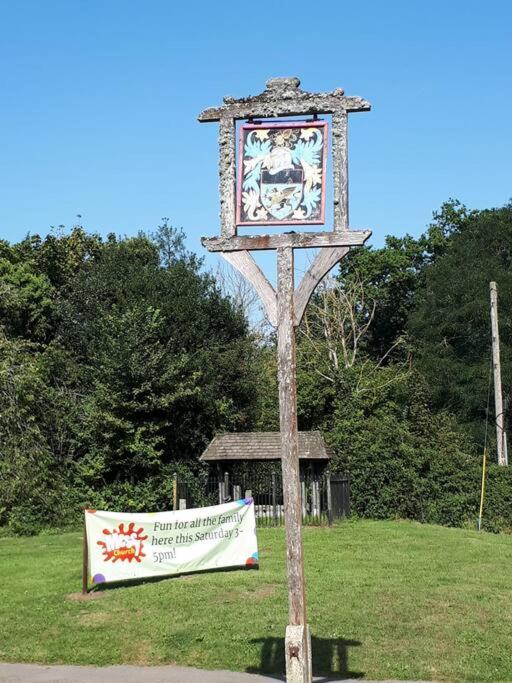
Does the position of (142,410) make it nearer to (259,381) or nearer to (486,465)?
(259,381)

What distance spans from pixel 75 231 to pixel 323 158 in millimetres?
37157

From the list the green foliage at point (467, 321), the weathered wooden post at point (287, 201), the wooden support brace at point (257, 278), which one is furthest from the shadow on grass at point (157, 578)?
the green foliage at point (467, 321)

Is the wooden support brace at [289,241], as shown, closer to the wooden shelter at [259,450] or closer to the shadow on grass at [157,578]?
the shadow on grass at [157,578]

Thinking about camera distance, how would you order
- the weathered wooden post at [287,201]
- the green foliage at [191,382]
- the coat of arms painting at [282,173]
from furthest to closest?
the green foliage at [191,382] < the coat of arms painting at [282,173] < the weathered wooden post at [287,201]

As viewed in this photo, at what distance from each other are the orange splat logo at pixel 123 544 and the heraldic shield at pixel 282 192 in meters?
8.27

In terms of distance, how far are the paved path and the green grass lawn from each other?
298mm

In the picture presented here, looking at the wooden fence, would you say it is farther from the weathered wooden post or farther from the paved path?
the weathered wooden post

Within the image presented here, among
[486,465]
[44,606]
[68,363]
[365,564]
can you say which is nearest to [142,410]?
[68,363]

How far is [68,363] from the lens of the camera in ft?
116

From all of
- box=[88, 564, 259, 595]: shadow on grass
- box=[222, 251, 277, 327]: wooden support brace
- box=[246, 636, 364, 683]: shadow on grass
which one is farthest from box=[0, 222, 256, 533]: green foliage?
box=[222, 251, 277, 327]: wooden support brace

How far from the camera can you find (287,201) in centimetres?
919

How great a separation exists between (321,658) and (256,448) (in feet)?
56.2

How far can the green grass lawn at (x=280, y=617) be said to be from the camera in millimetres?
10727

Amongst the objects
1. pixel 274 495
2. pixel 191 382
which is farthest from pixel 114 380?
pixel 274 495
